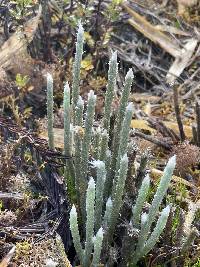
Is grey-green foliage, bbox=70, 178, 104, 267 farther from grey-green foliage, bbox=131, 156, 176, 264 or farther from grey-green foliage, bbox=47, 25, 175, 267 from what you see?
grey-green foliage, bbox=131, 156, 176, 264

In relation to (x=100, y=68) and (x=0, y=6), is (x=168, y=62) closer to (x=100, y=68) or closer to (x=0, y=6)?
(x=100, y=68)

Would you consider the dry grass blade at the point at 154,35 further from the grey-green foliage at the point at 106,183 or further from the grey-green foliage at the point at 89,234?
the grey-green foliage at the point at 89,234

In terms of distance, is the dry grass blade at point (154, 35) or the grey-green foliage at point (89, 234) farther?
the dry grass blade at point (154, 35)

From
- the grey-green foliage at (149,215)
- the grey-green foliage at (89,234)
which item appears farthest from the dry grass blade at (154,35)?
the grey-green foliage at (89,234)

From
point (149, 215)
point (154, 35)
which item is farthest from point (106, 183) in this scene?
point (154, 35)

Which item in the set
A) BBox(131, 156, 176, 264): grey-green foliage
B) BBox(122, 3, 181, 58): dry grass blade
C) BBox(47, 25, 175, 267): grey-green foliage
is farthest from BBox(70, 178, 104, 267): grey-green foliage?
BBox(122, 3, 181, 58): dry grass blade

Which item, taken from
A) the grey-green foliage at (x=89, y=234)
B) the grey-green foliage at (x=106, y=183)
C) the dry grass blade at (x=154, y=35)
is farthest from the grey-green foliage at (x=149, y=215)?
the dry grass blade at (x=154, y=35)

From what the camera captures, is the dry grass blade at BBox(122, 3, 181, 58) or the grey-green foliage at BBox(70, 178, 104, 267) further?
the dry grass blade at BBox(122, 3, 181, 58)

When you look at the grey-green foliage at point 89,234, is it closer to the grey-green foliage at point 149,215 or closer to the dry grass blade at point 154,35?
the grey-green foliage at point 149,215

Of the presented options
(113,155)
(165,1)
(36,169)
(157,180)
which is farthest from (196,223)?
(165,1)
